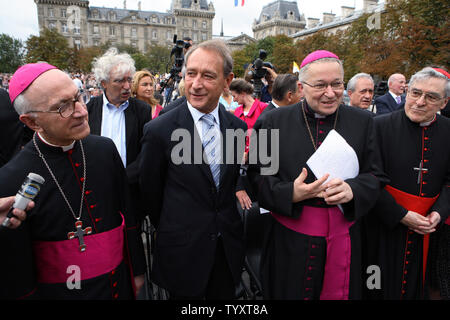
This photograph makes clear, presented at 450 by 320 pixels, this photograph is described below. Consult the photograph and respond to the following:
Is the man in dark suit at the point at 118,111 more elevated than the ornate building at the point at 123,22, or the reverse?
the ornate building at the point at 123,22

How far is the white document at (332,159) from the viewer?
208 cm

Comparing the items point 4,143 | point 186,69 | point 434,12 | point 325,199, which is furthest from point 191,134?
point 434,12

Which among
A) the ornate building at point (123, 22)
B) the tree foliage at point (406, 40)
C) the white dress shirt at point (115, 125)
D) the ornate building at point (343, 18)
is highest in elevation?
the ornate building at point (123, 22)

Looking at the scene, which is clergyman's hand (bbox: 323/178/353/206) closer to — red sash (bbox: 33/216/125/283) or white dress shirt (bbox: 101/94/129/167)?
red sash (bbox: 33/216/125/283)

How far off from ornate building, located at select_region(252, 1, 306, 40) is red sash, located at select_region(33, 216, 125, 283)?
94.8 meters

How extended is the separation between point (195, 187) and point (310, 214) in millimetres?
794

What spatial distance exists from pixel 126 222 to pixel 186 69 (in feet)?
3.55

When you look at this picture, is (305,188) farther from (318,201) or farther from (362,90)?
(362,90)

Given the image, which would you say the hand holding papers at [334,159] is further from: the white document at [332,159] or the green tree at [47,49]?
the green tree at [47,49]

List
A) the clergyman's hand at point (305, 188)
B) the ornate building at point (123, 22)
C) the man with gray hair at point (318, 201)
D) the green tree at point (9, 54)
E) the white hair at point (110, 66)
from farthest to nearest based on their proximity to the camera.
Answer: the ornate building at point (123, 22) → the green tree at point (9, 54) → the white hair at point (110, 66) → the man with gray hair at point (318, 201) → the clergyman's hand at point (305, 188)

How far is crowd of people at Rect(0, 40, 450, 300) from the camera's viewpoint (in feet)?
5.55

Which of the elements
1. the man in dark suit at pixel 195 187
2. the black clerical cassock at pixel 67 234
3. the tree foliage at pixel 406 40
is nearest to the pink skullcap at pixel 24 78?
the black clerical cassock at pixel 67 234

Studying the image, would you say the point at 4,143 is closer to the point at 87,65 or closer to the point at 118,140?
the point at 118,140

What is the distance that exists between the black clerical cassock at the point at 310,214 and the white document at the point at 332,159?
0.08 meters
